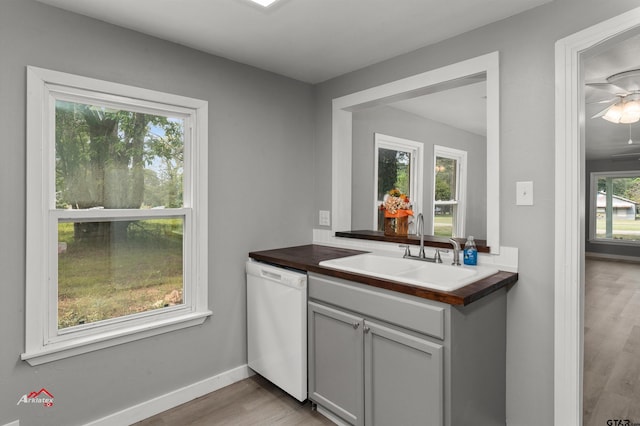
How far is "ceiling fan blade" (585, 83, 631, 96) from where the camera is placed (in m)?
2.79

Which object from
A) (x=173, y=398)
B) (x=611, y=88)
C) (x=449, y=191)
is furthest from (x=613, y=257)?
(x=173, y=398)

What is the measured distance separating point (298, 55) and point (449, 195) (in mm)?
3267

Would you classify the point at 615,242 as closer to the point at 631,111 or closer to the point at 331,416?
the point at 631,111

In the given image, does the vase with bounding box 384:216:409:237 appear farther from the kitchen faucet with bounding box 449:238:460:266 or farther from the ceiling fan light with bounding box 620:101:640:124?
the ceiling fan light with bounding box 620:101:640:124

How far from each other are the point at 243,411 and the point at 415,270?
139 centimetres

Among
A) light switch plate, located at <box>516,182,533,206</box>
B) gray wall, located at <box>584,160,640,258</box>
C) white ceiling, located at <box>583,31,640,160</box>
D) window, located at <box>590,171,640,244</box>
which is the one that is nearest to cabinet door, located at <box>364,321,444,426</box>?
light switch plate, located at <box>516,182,533,206</box>

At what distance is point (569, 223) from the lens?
1.67 metres

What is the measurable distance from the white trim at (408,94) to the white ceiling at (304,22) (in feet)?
0.69

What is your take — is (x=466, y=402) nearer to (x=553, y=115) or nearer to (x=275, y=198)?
(x=553, y=115)

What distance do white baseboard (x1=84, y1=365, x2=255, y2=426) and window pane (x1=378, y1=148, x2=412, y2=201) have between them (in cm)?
220

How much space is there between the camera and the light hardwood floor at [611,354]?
2123 mm

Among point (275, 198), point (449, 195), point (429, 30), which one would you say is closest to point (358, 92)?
point (429, 30)

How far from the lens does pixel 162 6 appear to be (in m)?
1.77

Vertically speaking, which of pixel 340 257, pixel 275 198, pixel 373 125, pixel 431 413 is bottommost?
pixel 431 413
